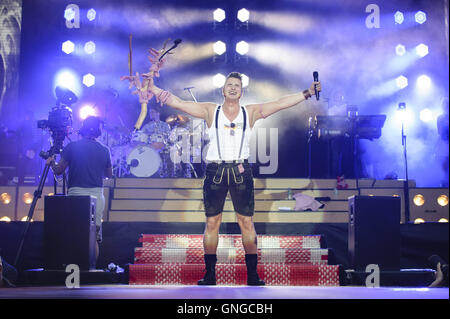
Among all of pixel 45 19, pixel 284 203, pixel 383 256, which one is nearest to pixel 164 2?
pixel 45 19

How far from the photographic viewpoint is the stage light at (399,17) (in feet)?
36.7

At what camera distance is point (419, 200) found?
26.2 feet

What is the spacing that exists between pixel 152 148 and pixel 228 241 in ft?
11.5

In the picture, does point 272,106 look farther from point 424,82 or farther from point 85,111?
point 424,82

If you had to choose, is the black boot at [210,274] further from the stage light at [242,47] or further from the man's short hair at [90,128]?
the stage light at [242,47]

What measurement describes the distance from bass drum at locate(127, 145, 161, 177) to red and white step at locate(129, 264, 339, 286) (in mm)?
3616

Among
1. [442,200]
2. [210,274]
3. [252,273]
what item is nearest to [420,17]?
[442,200]

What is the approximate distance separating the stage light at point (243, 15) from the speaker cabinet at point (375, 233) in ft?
23.0

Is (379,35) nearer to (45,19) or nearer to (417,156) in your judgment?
(417,156)

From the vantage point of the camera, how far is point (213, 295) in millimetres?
3191

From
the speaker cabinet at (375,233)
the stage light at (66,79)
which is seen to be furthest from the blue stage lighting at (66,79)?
the speaker cabinet at (375,233)

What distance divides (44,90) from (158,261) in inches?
262

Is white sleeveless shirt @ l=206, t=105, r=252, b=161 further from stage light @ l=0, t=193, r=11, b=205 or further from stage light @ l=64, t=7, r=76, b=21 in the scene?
stage light @ l=64, t=7, r=76, b=21

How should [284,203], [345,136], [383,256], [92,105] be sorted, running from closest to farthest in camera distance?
[383,256] → [284,203] → [345,136] → [92,105]
